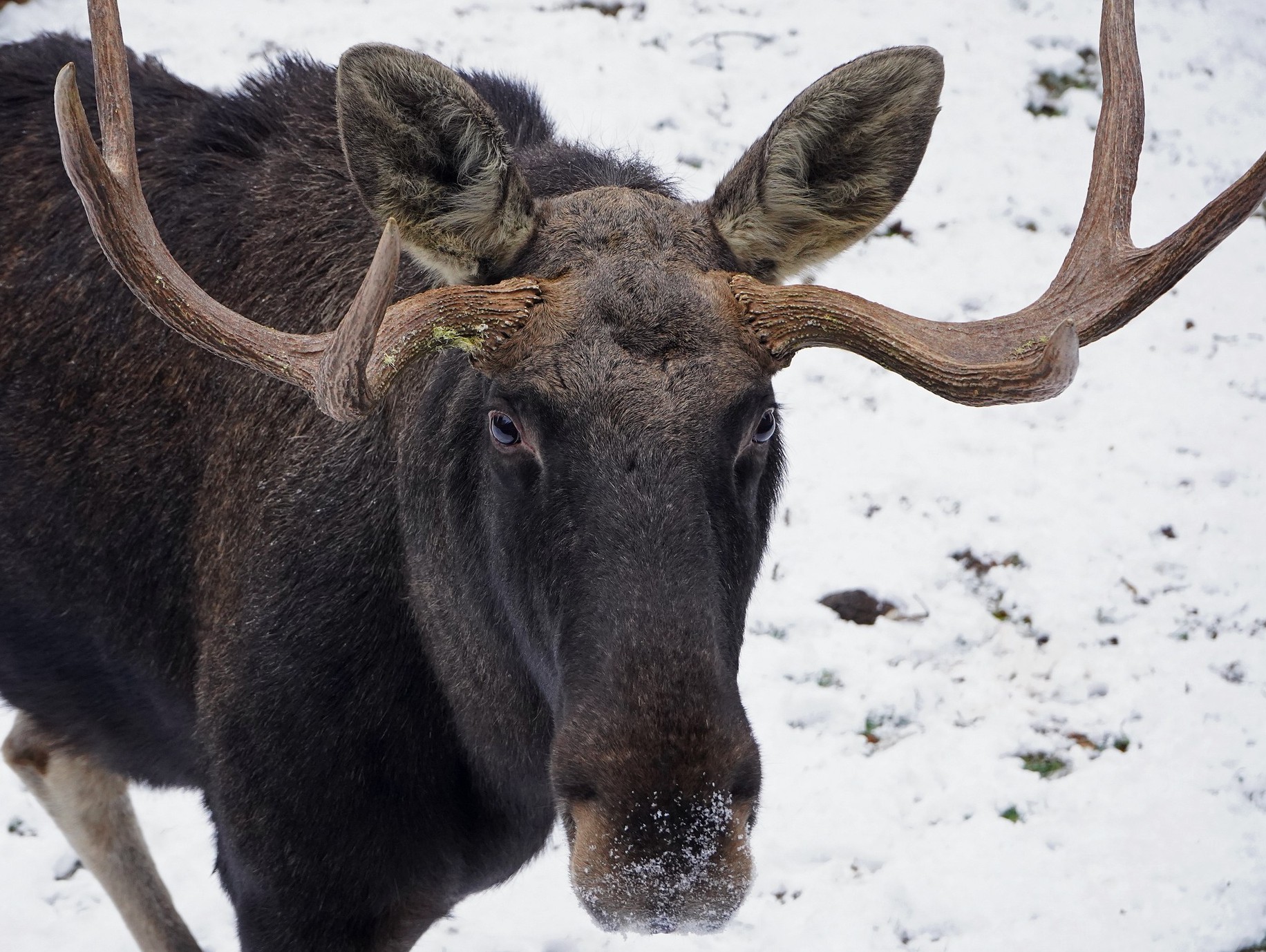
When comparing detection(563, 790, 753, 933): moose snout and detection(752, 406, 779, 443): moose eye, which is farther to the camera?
detection(752, 406, 779, 443): moose eye

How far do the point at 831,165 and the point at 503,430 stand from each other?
3.91 ft

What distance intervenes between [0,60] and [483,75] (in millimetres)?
1716

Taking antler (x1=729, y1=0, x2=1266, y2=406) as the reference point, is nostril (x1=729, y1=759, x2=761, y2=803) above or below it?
below

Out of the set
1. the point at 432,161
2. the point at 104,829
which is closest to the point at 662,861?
the point at 432,161

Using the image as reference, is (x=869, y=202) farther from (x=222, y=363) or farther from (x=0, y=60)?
(x=0, y=60)

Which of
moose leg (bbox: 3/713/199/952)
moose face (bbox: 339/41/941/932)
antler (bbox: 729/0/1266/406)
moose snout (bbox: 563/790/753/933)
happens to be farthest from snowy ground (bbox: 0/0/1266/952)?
moose snout (bbox: 563/790/753/933)

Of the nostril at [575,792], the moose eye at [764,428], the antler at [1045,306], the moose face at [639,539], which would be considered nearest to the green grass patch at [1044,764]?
the moose face at [639,539]

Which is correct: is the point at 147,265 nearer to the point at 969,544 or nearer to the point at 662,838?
the point at 662,838

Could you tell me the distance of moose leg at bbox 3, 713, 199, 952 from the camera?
4.74m

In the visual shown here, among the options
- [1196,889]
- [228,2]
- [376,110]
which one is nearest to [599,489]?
[376,110]

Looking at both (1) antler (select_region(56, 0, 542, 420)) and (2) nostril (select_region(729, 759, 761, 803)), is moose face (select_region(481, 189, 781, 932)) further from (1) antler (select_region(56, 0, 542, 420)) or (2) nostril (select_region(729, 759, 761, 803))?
(1) antler (select_region(56, 0, 542, 420))

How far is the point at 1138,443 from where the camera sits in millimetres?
7391

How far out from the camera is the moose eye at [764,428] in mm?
2967

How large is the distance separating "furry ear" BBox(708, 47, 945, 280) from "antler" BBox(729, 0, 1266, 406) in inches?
12.8
